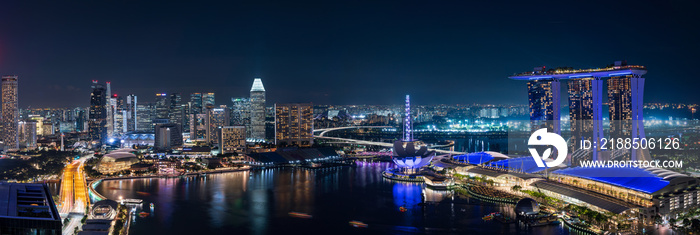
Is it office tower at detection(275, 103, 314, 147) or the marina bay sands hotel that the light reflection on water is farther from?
office tower at detection(275, 103, 314, 147)

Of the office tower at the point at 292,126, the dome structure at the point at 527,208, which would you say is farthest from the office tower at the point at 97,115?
the dome structure at the point at 527,208

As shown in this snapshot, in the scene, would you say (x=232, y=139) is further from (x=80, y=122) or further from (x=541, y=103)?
(x=80, y=122)

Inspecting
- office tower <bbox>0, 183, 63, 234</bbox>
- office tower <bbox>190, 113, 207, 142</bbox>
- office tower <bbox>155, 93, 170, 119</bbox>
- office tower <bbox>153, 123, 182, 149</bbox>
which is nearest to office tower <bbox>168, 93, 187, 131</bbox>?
office tower <bbox>155, 93, 170, 119</bbox>

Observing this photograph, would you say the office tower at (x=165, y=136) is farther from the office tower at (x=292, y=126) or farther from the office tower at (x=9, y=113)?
the office tower at (x=9, y=113)

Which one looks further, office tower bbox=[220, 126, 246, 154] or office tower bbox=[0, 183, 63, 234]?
office tower bbox=[220, 126, 246, 154]

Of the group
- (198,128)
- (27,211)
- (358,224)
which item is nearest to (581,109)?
(358,224)

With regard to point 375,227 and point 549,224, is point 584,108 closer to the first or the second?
point 549,224
